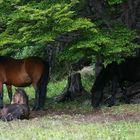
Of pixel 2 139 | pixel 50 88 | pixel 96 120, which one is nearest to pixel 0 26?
pixel 96 120

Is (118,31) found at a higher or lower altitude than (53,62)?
higher

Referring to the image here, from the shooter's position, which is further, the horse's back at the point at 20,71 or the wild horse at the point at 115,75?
the wild horse at the point at 115,75

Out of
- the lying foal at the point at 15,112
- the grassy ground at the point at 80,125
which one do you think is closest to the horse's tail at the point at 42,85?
the grassy ground at the point at 80,125

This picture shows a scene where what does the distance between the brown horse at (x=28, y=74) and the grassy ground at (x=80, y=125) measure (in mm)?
583

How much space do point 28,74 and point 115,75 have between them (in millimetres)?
2522

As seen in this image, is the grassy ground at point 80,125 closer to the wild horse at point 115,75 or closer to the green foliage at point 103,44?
the wild horse at point 115,75

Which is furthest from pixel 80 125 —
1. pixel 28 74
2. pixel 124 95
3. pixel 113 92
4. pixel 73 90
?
pixel 73 90

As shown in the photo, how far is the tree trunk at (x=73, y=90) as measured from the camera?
15914 millimetres

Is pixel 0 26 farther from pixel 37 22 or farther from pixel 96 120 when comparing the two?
pixel 96 120

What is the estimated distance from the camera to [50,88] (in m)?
20.2

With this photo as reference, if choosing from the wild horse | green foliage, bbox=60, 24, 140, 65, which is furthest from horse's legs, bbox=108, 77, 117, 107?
green foliage, bbox=60, 24, 140, 65

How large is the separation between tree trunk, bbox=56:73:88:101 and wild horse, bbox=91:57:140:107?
2201 millimetres

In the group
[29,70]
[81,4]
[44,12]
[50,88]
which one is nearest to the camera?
[44,12]

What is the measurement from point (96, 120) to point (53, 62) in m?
6.07
